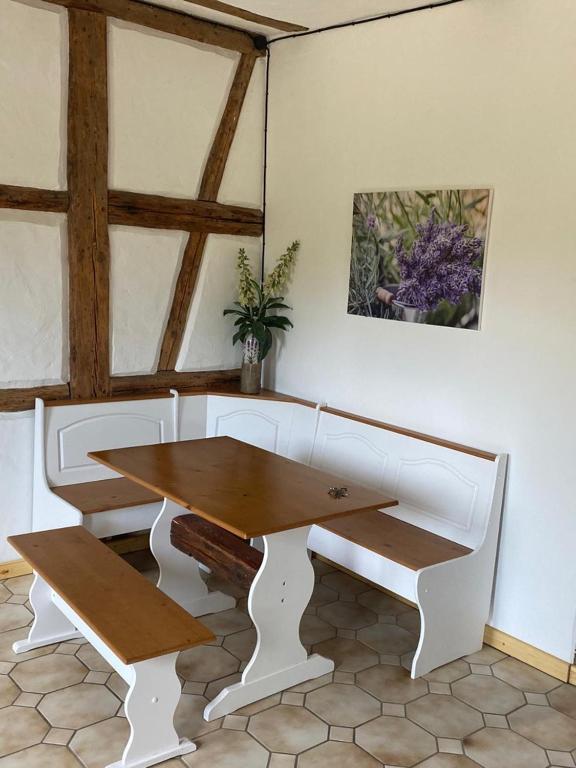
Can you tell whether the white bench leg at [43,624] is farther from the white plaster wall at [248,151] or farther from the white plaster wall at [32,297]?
the white plaster wall at [248,151]

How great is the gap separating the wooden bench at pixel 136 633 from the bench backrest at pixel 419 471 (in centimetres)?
136

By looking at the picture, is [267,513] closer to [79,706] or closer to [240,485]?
[240,485]

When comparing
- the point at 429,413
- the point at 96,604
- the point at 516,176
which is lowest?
the point at 96,604

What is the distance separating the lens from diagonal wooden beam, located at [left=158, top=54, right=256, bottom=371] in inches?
163

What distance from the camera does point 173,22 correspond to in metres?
3.81

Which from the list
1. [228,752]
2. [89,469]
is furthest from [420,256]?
[228,752]

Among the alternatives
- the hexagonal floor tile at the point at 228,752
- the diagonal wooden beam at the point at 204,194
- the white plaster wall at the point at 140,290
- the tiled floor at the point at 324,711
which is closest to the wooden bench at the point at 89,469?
the white plaster wall at the point at 140,290

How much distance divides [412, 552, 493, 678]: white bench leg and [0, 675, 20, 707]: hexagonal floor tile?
60.5 inches

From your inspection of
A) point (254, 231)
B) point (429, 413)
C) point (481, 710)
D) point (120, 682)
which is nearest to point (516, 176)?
point (429, 413)

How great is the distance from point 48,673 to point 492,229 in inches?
101

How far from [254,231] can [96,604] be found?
2552 millimetres

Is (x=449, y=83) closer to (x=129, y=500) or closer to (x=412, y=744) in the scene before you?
(x=129, y=500)

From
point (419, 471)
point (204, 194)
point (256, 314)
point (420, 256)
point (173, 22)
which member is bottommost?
point (419, 471)

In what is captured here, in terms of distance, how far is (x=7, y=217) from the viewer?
3480 millimetres
